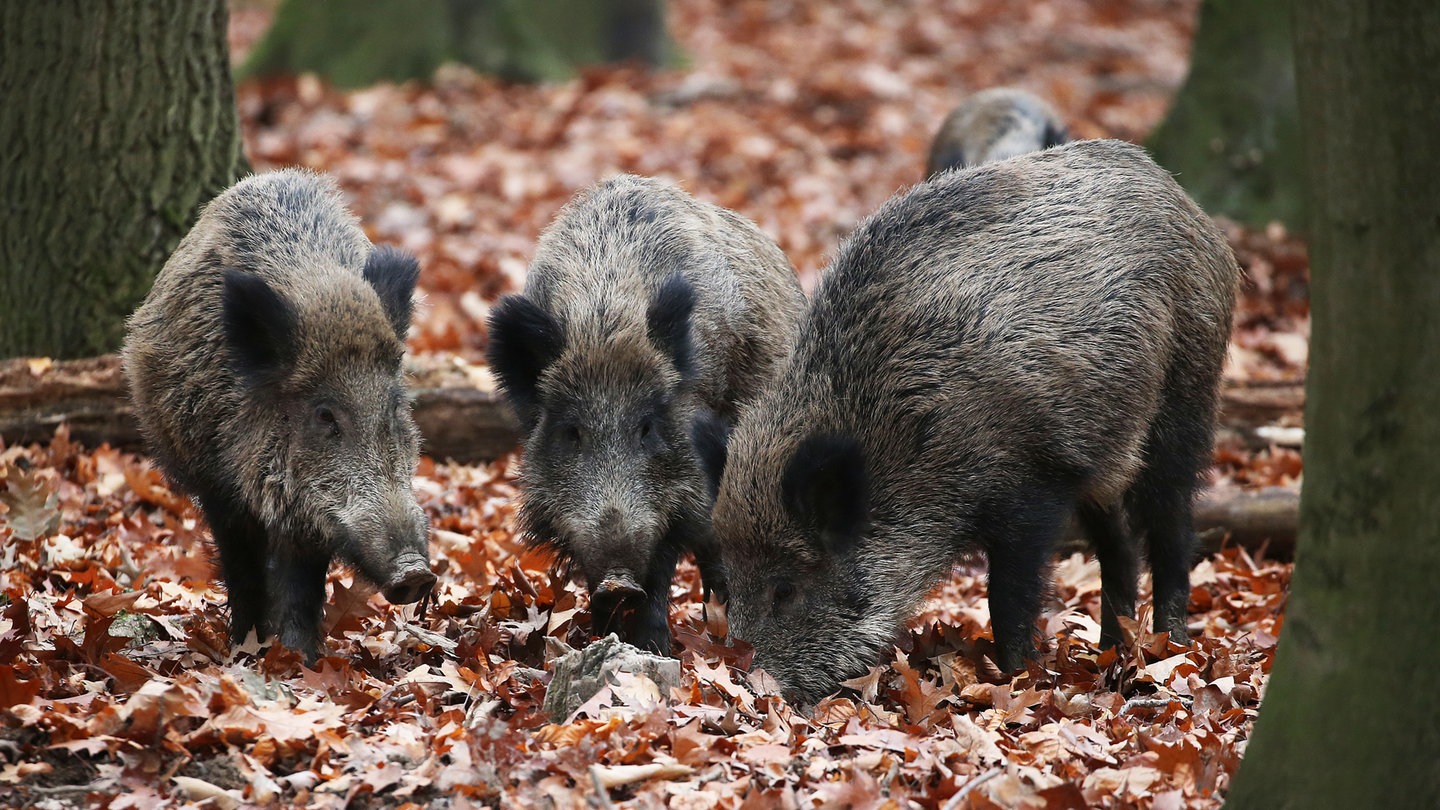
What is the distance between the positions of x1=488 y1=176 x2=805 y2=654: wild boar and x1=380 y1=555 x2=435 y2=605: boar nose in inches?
25.6

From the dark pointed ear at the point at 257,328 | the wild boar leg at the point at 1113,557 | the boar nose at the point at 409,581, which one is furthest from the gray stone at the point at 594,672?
the wild boar leg at the point at 1113,557

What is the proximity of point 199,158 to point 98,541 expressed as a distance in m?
2.18

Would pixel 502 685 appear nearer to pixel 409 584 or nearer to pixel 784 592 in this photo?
pixel 409 584

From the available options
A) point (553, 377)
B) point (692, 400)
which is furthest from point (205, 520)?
point (692, 400)

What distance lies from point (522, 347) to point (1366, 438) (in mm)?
3448

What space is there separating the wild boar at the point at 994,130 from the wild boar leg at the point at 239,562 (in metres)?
5.96

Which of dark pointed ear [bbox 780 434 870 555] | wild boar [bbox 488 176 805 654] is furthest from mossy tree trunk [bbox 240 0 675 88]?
dark pointed ear [bbox 780 434 870 555]

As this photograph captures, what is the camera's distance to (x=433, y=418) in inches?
310

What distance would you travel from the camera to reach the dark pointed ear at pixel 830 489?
205 inches

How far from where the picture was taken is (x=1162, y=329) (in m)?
6.01

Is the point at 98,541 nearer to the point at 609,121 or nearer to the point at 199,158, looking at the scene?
the point at 199,158

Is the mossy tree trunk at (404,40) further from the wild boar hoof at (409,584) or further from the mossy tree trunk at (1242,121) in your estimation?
the wild boar hoof at (409,584)

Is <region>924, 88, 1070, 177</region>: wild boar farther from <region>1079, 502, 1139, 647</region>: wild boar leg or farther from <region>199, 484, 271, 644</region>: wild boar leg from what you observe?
<region>199, 484, 271, 644</region>: wild boar leg

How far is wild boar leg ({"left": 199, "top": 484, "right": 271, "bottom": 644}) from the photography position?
5605mm
